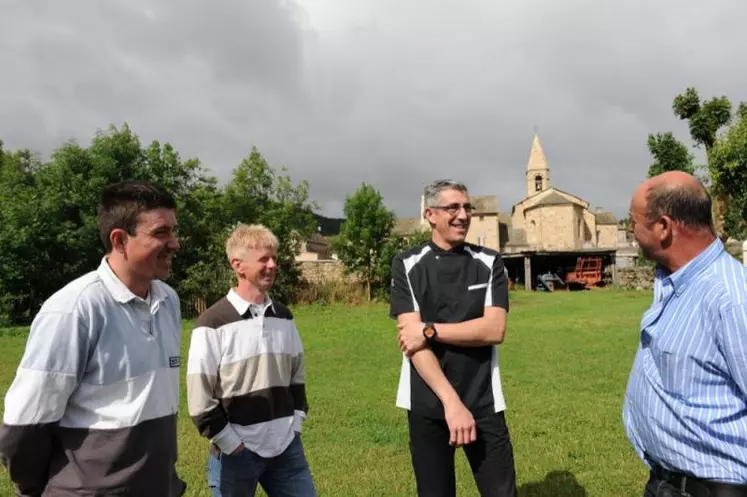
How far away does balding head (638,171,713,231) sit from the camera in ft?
6.87

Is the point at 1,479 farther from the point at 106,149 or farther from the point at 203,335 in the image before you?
the point at 106,149

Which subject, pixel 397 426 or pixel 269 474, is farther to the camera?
pixel 397 426

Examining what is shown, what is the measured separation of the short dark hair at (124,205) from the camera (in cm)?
216

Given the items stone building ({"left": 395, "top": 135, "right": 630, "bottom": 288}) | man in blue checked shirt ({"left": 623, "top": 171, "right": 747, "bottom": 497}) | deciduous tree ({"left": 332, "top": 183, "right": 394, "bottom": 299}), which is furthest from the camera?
stone building ({"left": 395, "top": 135, "right": 630, "bottom": 288})

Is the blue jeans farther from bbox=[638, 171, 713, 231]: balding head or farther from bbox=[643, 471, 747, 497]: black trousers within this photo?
bbox=[638, 171, 713, 231]: balding head

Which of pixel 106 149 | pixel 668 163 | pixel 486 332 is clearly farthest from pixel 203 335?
pixel 668 163

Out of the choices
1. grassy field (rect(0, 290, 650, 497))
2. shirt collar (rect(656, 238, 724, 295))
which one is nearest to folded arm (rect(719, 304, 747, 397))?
shirt collar (rect(656, 238, 724, 295))

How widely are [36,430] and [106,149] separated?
98.5 ft

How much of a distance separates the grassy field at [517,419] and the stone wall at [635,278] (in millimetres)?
28032

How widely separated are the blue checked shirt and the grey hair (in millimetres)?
1228

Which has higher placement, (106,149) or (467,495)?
(106,149)

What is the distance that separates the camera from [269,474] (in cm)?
306

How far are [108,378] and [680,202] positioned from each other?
7.55 ft

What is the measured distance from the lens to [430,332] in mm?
2824
